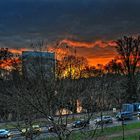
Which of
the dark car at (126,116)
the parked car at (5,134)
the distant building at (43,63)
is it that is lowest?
the parked car at (5,134)

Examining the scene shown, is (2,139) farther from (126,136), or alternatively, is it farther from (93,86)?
(93,86)

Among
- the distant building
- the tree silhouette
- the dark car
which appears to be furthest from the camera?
the tree silhouette

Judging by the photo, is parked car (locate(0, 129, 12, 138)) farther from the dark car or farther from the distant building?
the distant building

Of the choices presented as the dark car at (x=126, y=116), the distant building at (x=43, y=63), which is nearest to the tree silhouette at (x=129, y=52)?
the dark car at (x=126, y=116)

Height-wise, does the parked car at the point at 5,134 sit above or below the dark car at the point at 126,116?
below

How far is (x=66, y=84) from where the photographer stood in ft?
81.8

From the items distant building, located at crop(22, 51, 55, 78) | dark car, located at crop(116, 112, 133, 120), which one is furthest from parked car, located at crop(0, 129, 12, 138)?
distant building, located at crop(22, 51, 55, 78)

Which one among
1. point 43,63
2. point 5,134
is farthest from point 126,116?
point 43,63

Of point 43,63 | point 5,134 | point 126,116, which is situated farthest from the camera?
point 126,116

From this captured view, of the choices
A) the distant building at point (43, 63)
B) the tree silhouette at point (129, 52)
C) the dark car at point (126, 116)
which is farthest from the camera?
the tree silhouette at point (129, 52)

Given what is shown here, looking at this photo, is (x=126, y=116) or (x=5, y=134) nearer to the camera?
(x=5, y=134)

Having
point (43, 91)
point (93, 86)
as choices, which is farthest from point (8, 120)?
point (43, 91)

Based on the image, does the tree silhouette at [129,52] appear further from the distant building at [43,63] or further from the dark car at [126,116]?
the distant building at [43,63]

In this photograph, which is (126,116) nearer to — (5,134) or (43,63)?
(5,134)
